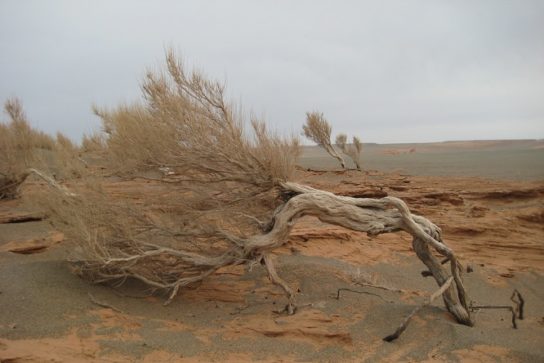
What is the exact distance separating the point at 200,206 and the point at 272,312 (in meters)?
1.79

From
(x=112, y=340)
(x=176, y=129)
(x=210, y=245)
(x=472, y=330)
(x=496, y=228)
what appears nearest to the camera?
(x=112, y=340)

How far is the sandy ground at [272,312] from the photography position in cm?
474

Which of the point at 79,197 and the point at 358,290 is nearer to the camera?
the point at 79,197

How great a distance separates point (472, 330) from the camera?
5656mm

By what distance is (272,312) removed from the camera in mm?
5977

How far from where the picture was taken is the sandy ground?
15.5 ft

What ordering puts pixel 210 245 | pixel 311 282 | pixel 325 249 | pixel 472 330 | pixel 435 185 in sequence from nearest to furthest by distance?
pixel 472 330 < pixel 210 245 < pixel 311 282 < pixel 325 249 < pixel 435 185

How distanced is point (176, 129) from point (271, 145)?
128 centimetres

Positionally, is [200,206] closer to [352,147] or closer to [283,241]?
[283,241]

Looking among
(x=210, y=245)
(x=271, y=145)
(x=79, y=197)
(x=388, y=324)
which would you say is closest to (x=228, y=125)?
(x=271, y=145)

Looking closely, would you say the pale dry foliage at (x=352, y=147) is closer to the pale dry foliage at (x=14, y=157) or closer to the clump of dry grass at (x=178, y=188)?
the pale dry foliage at (x=14, y=157)

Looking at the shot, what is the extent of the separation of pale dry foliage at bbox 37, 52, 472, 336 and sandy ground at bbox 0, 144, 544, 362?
1.26 feet

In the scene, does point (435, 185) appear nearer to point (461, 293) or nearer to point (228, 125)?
point (461, 293)

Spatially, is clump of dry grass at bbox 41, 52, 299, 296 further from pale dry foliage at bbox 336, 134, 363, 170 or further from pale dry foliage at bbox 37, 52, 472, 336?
pale dry foliage at bbox 336, 134, 363, 170
